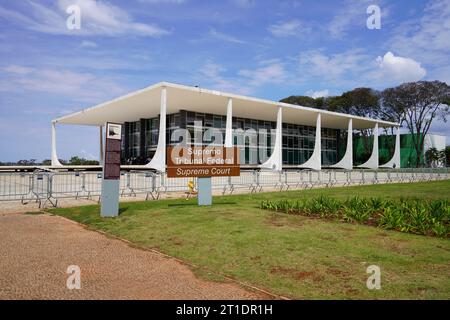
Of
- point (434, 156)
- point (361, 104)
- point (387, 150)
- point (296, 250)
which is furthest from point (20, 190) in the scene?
point (434, 156)

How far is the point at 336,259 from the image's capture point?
5.98 m

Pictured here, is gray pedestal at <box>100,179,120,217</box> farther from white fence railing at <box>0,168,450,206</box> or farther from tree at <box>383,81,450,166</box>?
tree at <box>383,81,450,166</box>

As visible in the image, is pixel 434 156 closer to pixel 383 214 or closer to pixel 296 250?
pixel 383 214

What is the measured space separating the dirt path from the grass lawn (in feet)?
1.47

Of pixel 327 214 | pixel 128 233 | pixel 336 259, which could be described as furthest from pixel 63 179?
pixel 336 259

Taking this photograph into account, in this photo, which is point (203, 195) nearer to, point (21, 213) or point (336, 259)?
point (21, 213)

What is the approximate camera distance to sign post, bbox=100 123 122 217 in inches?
416

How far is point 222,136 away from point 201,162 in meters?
28.4

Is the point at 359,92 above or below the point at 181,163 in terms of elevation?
above

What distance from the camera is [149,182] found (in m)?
17.8

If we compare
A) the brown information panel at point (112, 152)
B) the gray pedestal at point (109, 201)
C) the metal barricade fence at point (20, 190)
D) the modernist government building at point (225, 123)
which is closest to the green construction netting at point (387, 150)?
the modernist government building at point (225, 123)

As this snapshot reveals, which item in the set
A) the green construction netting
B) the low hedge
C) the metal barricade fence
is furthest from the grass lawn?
the green construction netting

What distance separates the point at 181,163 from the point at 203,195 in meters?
1.34
